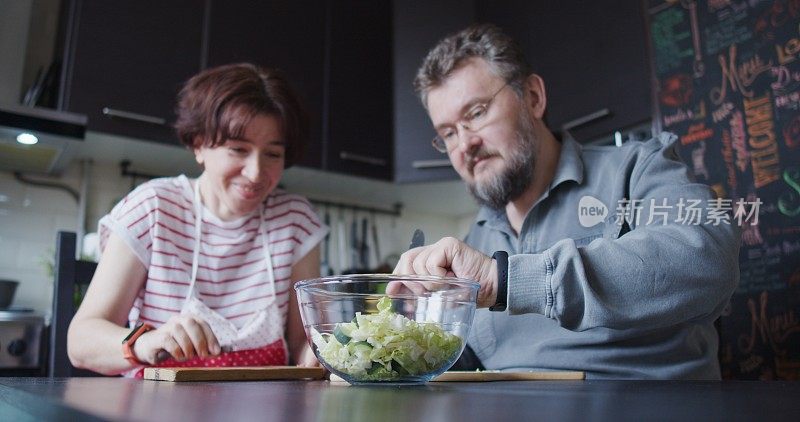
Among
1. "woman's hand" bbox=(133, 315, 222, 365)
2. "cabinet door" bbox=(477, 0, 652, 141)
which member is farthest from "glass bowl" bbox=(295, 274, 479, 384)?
"cabinet door" bbox=(477, 0, 652, 141)

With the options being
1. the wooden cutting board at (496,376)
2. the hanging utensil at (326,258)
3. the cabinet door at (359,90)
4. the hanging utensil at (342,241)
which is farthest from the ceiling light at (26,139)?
the wooden cutting board at (496,376)

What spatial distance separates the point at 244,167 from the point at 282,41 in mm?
1239

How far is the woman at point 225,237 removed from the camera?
1218mm

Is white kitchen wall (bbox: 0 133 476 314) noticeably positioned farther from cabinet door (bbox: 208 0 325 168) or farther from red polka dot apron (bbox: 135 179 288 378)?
red polka dot apron (bbox: 135 179 288 378)

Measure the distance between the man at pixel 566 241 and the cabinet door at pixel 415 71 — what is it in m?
1.08

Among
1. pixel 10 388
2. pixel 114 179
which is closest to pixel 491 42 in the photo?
pixel 10 388

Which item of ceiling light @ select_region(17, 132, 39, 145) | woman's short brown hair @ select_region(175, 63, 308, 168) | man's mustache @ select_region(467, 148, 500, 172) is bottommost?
man's mustache @ select_region(467, 148, 500, 172)

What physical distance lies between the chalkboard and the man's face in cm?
77

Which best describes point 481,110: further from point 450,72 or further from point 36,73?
point 36,73

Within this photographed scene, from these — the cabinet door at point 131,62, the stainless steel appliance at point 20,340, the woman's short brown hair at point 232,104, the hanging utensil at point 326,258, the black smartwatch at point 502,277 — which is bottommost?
the stainless steel appliance at point 20,340

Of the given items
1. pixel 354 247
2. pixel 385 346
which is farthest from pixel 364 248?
pixel 385 346

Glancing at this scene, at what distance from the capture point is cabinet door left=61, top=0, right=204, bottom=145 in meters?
1.99

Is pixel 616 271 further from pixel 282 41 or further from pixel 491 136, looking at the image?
pixel 282 41

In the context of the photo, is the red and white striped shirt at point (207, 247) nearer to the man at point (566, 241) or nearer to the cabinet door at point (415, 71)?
the man at point (566, 241)
